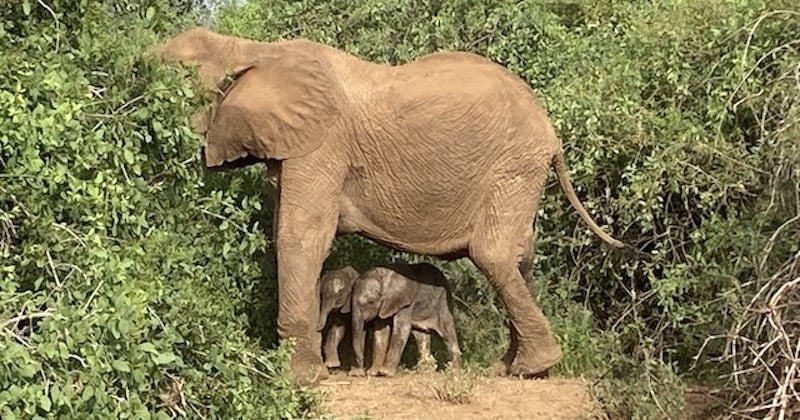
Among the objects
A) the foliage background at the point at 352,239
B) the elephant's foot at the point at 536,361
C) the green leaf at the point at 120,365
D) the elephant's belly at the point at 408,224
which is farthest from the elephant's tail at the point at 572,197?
the green leaf at the point at 120,365

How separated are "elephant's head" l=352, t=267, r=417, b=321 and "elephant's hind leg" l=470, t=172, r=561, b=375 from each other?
0.42 metres

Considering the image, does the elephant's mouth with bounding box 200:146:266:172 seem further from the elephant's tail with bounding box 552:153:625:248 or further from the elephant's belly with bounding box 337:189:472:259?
the elephant's tail with bounding box 552:153:625:248

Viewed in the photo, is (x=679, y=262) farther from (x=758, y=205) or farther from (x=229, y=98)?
(x=229, y=98)

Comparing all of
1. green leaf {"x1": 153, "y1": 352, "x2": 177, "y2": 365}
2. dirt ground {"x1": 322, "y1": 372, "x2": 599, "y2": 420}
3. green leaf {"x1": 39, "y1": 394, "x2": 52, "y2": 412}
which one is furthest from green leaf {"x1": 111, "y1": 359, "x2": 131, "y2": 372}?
dirt ground {"x1": 322, "y1": 372, "x2": 599, "y2": 420}

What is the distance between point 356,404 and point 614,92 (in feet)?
9.44

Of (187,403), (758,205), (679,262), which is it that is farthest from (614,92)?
(187,403)

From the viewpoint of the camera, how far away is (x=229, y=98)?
697 centimetres

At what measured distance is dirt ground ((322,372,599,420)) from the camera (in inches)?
241

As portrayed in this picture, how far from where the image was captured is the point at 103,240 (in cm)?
502

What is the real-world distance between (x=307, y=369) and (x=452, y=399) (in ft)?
2.93

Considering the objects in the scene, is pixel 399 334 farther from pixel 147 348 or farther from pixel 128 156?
pixel 147 348

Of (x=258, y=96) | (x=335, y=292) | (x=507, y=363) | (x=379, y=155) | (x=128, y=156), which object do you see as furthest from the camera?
(x=507, y=363)

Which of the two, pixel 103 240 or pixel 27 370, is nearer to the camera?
pixel 27 370

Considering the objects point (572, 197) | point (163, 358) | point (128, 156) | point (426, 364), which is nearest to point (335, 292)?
point (426, 364)
